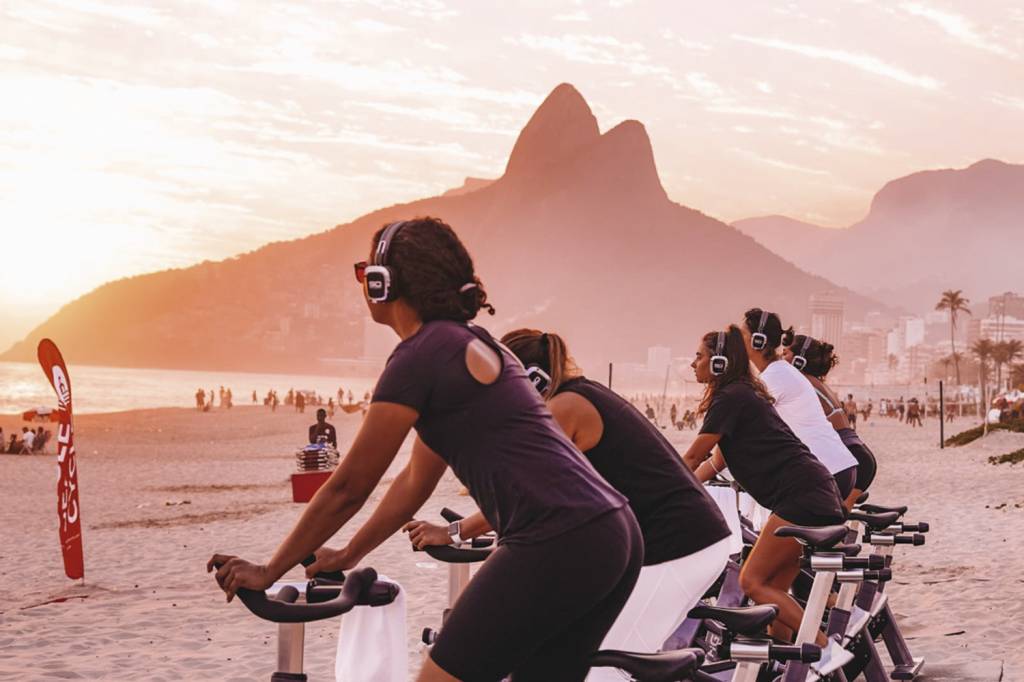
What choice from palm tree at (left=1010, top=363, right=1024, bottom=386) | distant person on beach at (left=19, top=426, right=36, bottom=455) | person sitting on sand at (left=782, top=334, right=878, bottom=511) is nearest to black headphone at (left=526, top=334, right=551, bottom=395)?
person sitting on sand at (left=782, top=334, right=878, bottom=511)

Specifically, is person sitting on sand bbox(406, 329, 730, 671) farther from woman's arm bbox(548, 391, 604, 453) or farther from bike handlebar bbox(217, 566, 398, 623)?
bike handlebar bbox(217, 566, 398, 623)

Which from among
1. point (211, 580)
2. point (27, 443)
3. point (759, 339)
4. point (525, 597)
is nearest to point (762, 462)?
point (759, 339)

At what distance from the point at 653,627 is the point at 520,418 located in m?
1.46

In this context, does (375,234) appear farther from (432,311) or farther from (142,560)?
(142,560)

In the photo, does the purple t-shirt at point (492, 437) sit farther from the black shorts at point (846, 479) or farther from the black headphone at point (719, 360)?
the black shorts at point (846, 479)

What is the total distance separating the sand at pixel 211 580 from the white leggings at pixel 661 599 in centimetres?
400

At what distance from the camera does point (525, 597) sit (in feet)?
9.11

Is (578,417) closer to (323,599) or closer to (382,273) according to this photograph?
(382,273)

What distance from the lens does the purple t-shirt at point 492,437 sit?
9.12ft

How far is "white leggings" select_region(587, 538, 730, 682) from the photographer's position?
395 cm

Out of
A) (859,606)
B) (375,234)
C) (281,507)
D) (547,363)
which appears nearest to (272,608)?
(375,234)

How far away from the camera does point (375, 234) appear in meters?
3.08

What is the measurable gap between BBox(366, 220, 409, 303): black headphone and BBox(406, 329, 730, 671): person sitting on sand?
0.98 meters

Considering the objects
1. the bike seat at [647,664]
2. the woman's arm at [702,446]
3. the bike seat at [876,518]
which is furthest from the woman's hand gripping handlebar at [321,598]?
the bike seat at [876,518]
